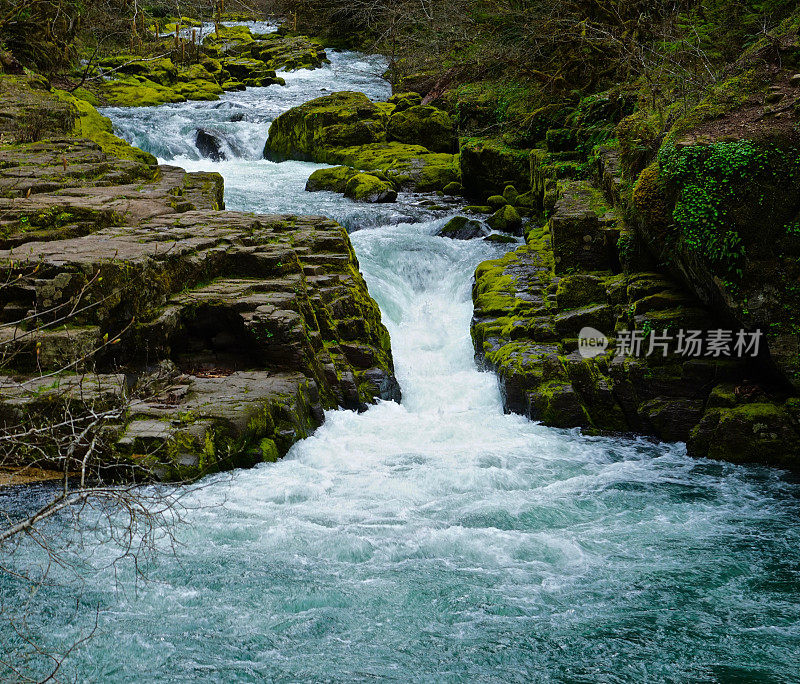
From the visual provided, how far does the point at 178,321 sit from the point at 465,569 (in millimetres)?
4715

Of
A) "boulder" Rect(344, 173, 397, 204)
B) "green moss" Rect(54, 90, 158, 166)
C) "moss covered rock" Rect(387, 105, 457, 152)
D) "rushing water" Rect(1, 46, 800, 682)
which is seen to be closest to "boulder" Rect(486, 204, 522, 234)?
"boulder" Rect(344, 173, 397, 204)

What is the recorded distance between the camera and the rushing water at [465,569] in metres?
4.69

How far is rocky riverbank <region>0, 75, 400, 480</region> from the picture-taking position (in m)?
6.99

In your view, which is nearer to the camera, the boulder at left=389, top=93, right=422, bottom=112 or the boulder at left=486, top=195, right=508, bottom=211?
the boulder at left=486, top=195, right=508, bottom=211

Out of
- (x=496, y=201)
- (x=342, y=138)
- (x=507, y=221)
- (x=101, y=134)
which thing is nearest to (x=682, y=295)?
(x=507, y=221)

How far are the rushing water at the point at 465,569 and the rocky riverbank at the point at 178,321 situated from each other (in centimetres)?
55

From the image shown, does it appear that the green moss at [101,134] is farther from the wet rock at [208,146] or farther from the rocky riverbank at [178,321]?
the rocky riverbank at [178,321]

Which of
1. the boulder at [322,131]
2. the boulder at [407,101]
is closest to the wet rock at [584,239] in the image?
the boulder at [322,131]

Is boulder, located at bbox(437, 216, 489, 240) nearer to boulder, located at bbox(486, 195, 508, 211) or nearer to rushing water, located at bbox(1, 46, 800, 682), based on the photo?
boulder, located at bbox(486, 195, 508, 211)

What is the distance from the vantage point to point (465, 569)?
229 inches

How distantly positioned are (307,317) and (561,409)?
354 cm

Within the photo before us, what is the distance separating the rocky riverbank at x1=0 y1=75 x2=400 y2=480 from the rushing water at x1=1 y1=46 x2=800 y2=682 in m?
0.55

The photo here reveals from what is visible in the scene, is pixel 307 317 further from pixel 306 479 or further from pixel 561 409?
pixel 561 409

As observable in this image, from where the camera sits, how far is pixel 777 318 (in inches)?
304
